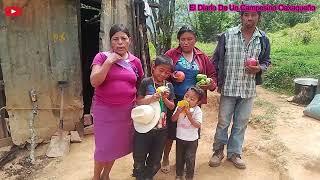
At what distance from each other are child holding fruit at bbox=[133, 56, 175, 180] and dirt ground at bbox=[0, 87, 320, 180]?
0.59 m

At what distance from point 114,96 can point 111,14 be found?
221 centimetres

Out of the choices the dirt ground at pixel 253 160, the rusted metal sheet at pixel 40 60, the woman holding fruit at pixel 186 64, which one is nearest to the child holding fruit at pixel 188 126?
the woman holding fruit at pixel 186 64

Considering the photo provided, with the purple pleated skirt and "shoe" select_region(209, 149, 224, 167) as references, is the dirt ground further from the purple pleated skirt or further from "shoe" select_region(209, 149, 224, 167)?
the purple pleated skirt

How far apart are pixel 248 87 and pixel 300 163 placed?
1360mm

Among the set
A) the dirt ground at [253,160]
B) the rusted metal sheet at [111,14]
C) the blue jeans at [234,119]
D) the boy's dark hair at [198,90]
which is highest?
the rusted metal sheet at [111,14]

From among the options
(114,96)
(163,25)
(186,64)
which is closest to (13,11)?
(114,96)

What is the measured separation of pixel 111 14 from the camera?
5.12 meters

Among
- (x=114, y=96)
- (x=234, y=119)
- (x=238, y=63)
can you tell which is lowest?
(x=234, y=119)

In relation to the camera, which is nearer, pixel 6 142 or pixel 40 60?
pixel 40 60

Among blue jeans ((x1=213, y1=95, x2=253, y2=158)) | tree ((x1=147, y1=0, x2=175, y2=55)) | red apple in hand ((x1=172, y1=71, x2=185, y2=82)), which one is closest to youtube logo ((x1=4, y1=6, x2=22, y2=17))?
red apple in hand ((x1=172, y1=71, x2=185, y2=82))

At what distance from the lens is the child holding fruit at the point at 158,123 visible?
3.28 m

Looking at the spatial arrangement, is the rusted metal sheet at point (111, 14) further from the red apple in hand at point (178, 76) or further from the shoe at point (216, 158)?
the shoe at point (216, 158)

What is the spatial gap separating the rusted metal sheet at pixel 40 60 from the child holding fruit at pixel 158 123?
7.30 feet

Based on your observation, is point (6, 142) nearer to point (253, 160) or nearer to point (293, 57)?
point (253, 160)
